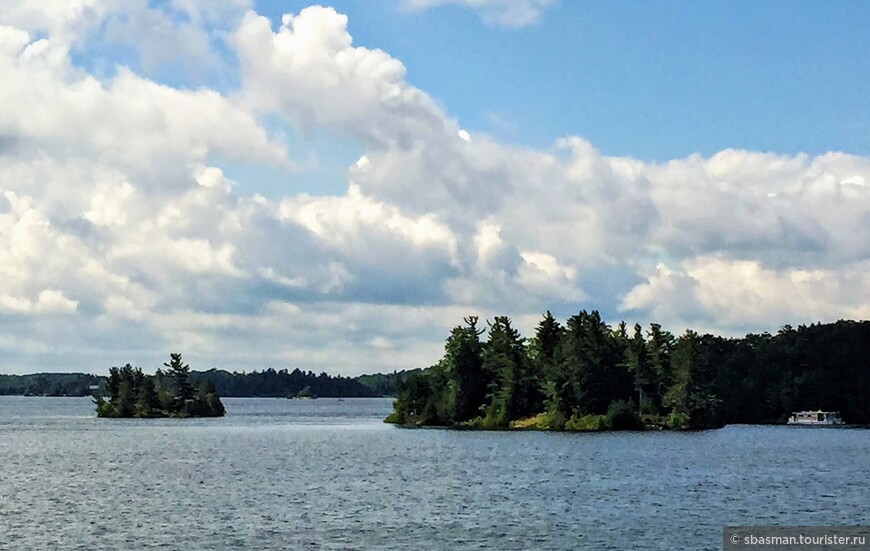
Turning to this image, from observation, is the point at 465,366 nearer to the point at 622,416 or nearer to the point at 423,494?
the point at 622,416

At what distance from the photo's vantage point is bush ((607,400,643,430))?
18050cm

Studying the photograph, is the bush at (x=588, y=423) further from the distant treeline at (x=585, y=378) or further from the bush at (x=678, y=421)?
the bush at (x=678, y=421)

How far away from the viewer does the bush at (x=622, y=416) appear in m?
180

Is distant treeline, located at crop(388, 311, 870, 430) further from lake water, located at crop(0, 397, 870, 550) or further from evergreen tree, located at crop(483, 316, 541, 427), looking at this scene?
lake water, located at crop(0, 397, 870, 550)

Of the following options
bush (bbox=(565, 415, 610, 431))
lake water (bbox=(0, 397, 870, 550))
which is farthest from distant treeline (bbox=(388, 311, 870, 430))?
lake water (bbox=(0, 397, 870, 550))

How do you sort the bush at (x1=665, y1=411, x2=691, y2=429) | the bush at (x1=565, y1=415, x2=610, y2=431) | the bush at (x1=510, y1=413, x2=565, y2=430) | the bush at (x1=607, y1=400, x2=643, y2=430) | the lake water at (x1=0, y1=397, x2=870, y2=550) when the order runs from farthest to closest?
the bush at (x1=665, y1=411, x2=691, y2=429) < the bush at (x1=510, y1=413, x2=565, y2=430) < the bush at (x1=565, y1=415, x2=610, y2=431) < the bush at (x1=607, y1=400, x2=643, y2=430) < the lake water at (x1=0, y1=397, x2=870, y2=550)

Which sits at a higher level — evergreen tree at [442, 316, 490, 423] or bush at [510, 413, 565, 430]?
evergreen tree at [442, 316, 490, 423]

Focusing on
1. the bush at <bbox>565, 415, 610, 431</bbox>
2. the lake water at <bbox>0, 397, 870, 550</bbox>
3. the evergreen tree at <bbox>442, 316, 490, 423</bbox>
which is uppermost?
the evergreen tree at <bbox>442, 316, 490, 423</bbox>

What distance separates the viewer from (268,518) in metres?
71.9

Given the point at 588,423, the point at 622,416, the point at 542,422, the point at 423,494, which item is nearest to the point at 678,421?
the point at 622,416

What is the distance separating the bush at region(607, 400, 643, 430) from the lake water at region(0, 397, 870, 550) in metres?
25.6

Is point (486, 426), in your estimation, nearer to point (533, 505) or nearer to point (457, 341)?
point (457, 341)

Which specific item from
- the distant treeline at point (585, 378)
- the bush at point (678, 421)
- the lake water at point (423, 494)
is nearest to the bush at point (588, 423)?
the distant treeline at point (585, 378)

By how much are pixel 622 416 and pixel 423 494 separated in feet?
329
